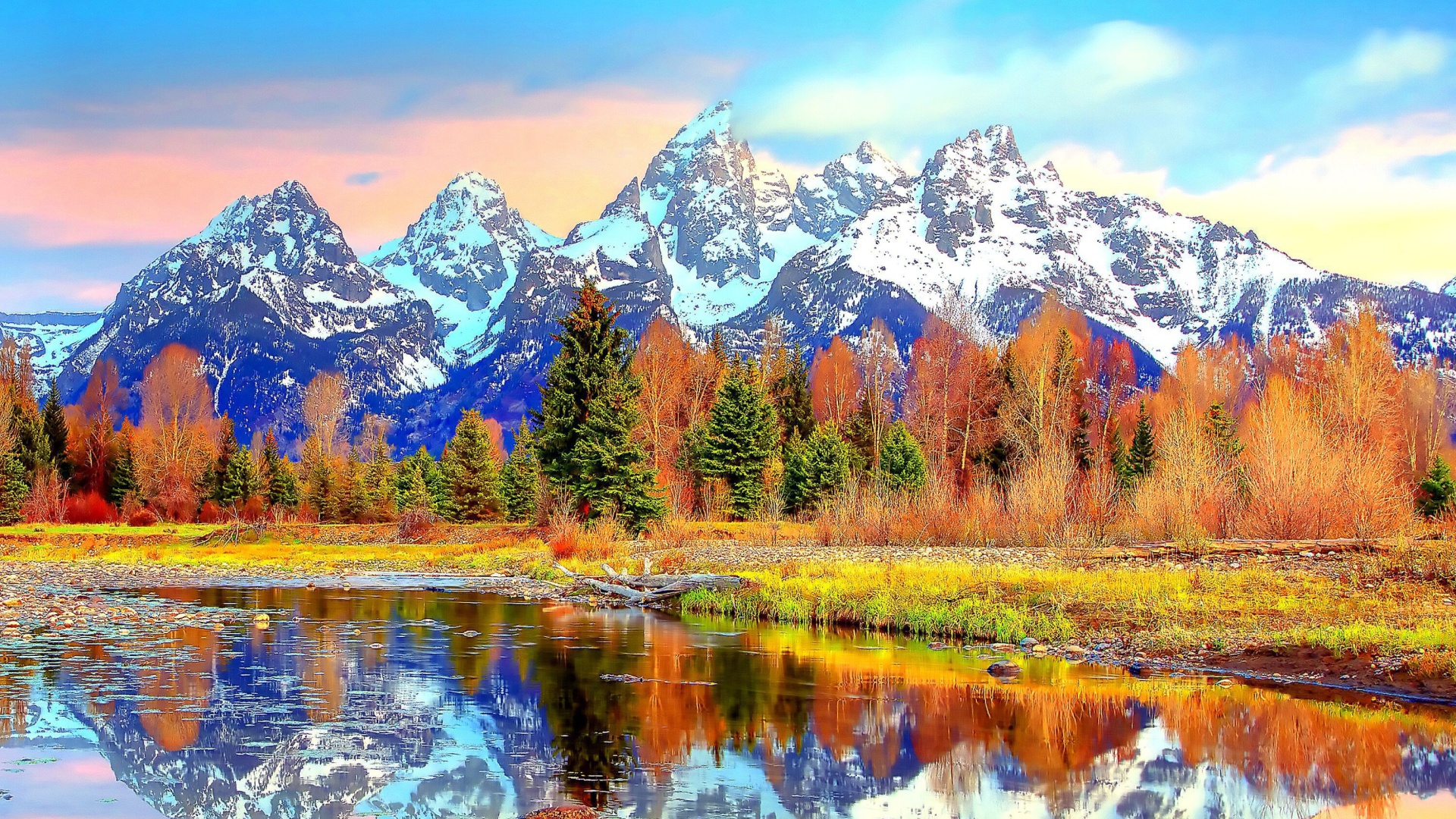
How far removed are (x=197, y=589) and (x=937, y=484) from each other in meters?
23.5

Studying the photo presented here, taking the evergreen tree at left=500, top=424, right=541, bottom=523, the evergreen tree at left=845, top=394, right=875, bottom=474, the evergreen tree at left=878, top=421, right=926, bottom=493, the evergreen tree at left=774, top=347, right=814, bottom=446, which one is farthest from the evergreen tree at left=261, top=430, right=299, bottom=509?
the evergreen tree at left=878, top=421, right=926, bottom=493

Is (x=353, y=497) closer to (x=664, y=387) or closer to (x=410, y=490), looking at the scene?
(x=410, y=490)

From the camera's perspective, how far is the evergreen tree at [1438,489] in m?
42.4

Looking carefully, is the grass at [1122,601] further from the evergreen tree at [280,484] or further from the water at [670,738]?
the evergreen tree at [280,484]

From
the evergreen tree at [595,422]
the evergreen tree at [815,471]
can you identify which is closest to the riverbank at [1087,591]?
the evergreen tree at [595,422]

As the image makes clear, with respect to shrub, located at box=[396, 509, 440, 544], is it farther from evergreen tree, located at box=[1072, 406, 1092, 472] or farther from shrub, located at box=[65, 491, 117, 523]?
evergreen tree, located at box=[1072, 406, 1092, 472]

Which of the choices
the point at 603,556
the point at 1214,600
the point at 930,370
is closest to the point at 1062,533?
the point at 1214,600

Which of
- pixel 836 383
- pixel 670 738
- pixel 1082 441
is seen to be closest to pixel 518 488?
pixel 836 383

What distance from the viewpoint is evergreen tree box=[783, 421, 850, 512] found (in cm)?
5459

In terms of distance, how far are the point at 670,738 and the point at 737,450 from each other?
4674 cm

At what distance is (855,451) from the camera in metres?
60.7

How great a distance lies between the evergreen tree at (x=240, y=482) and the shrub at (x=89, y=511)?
6.84 metres

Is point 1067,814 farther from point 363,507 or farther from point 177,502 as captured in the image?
point 177,502

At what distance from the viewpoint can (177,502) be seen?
250 feet
